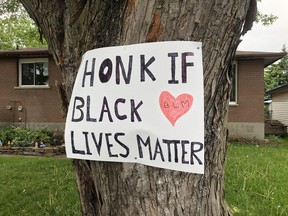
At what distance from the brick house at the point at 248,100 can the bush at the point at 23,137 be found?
260 inches

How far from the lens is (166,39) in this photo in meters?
1.46

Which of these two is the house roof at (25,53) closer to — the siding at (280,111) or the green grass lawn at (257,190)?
the green grass lawn at (257,190)

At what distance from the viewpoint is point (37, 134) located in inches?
447

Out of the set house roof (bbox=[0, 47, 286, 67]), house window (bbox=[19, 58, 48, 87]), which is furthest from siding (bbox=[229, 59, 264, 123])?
house window (bbox=[19, 58, 48, 87])

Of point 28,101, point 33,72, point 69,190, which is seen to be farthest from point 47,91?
point 69,190

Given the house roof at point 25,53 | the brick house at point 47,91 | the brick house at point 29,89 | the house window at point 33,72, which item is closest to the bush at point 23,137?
the brick house at point 29,89

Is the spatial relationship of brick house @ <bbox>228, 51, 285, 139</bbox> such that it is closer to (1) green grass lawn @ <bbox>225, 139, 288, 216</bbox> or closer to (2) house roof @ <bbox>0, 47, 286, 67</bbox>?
(2) house roof @ <bbox>0, 47, 286, 67</bbox>

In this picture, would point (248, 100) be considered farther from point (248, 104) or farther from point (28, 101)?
point (28, 101)

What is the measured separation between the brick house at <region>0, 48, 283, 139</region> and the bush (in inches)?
54.6

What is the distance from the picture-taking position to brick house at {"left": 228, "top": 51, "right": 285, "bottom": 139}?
12.4 meters

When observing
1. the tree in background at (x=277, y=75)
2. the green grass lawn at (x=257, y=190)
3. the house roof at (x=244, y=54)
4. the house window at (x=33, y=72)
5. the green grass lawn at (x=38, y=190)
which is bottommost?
the green grass lawn at (x=38, y=190)

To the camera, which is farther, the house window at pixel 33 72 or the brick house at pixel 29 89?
the house window at pixel 33 72

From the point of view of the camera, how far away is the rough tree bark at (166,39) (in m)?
1.45

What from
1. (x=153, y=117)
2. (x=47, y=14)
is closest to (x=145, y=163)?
(x=153, y=117)
